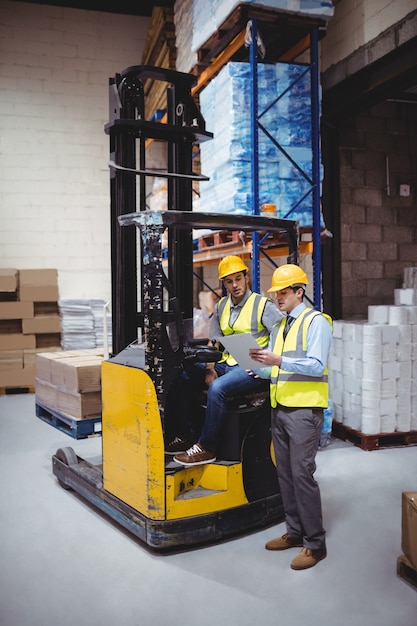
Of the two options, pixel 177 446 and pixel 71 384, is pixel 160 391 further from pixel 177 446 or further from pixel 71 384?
pixel 71 384

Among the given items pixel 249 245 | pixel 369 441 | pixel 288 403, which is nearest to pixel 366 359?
pixel 369 441

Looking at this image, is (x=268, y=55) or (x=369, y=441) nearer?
(x=369, y=441)

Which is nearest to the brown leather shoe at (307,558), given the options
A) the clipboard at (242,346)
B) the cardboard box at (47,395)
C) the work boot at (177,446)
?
the work boot at (177,446)

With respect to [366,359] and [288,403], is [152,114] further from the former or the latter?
[288,403]

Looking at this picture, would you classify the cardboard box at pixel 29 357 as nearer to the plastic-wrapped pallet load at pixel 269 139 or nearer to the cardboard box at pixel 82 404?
the cardboard box at pixel 82 404

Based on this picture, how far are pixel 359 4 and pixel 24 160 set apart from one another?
6.79m

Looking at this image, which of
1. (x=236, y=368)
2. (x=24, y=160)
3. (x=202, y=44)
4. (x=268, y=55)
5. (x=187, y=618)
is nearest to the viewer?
(x=187, y=618)

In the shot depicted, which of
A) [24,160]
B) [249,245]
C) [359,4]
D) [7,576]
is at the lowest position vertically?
[7,576]

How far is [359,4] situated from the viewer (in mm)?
7023

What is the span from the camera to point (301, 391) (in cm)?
365

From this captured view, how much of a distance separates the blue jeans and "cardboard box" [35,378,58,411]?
81.5 inches

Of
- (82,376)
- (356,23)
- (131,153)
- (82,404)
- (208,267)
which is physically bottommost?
(82,404)

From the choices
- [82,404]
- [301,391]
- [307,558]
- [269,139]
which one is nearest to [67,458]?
[82,404]

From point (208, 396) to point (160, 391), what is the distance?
43cm
